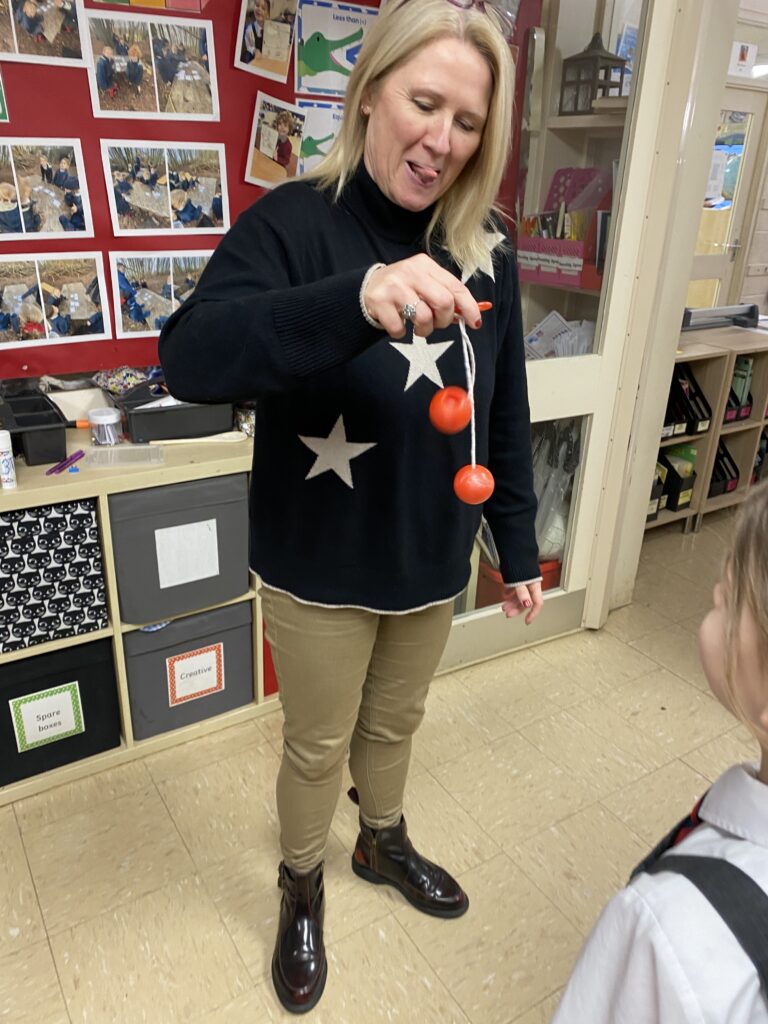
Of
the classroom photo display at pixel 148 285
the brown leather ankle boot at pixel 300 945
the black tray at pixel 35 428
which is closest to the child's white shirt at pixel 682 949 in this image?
the brown leather ankle boot at pixel 300 945

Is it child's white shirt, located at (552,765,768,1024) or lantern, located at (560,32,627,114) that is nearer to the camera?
child's white shirt, located at (552,765,768,1024)

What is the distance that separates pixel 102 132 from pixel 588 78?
4.23 ft

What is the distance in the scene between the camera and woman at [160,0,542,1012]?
0.81 meters

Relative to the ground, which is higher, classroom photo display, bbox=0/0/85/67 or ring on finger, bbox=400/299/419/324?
classroom photo display, bbox=0/0/85/67

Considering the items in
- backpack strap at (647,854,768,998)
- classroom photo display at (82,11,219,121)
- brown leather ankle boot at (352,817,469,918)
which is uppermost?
classroom photo display at (82,11,219,121)

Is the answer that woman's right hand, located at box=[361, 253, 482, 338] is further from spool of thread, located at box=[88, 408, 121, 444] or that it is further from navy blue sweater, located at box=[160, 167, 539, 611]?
spool of thread, located at box=[88, 408, 121, 444]

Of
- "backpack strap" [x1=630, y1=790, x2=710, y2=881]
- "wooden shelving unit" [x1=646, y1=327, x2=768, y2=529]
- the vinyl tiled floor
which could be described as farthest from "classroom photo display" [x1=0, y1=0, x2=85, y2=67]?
"wooden shelving unit" [x1=646, y1=327, x2=768, y2=529]

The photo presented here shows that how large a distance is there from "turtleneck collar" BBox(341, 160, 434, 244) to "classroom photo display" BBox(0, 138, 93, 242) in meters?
0.96

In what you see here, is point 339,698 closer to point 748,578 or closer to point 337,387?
point 337,387

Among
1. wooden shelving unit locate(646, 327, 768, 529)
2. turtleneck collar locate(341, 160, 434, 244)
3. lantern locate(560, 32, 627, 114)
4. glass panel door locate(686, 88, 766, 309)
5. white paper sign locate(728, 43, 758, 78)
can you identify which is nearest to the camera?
turtleneck collar locate(341, 160, 434, 244)

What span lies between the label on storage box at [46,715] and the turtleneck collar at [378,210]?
126 cm

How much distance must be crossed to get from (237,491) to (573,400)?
992mm

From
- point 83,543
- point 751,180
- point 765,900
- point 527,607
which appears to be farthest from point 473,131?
point 751,180

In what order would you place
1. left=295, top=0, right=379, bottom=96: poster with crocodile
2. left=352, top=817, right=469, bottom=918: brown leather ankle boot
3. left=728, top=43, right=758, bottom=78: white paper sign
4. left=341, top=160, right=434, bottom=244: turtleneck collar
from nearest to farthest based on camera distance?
left=341, top=160, right=434, bottom=244: turtleneck collar
left=352, top=817, right=469, bottom=918: brown leather ankle boot
left=295, top=0, right=379, bottom=96: poster with crocodile
left=728, top=43, right=758, bottom=78: white paper sign
